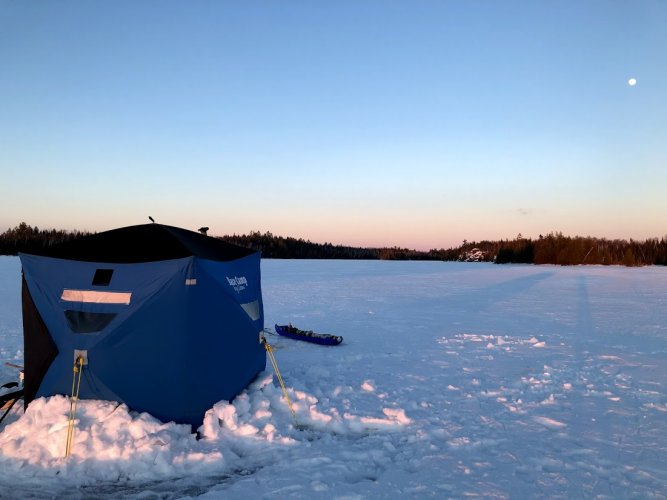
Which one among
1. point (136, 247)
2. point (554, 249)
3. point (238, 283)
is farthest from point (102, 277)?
point (554, 249)

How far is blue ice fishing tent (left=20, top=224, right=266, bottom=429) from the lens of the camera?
4.57 metres

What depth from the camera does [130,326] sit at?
456 centimetres

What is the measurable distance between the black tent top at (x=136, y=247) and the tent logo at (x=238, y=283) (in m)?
0.27

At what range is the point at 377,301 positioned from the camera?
16.0m

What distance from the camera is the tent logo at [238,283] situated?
536cm

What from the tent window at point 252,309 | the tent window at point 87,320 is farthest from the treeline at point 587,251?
the tent window at point 87,320

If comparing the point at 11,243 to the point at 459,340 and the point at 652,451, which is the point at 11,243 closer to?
the point at 459,340

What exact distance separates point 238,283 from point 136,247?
50.3 inches

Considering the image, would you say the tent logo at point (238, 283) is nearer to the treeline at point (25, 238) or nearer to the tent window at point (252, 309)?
the tent window at point (252, 309)

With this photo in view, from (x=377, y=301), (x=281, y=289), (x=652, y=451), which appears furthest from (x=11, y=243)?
(x=652, y=451)

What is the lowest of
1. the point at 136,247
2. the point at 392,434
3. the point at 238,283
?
the point at 392,434

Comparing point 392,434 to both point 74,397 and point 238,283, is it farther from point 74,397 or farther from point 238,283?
point 74,397

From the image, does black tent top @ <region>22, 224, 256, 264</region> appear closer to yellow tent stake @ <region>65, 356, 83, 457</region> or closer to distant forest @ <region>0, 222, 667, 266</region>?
yellow tent stake @ <region>65, 356, 83, 457</region>

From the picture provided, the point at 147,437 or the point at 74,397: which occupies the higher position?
the point at 74,397
